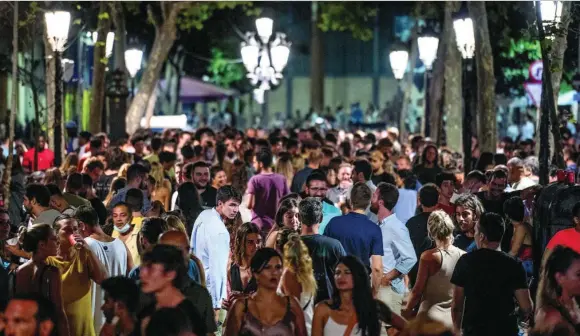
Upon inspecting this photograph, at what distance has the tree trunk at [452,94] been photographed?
33.2 metres

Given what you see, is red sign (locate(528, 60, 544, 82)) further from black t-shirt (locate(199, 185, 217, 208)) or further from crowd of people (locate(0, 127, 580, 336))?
black t-shirt (locate(199, 185, 217, 208))

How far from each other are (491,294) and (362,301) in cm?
152

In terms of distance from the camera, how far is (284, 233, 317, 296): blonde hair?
10016 millimetres

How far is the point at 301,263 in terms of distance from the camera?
1009 cm

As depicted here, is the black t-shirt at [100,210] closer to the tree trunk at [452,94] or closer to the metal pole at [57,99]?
the metal pole at [57,99]

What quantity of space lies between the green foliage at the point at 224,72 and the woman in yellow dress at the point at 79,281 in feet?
192

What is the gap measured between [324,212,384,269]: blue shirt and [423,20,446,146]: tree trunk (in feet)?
73.6

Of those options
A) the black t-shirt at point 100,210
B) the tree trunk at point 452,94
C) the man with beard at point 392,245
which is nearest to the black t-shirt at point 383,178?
the black t-shirt at point 100,210

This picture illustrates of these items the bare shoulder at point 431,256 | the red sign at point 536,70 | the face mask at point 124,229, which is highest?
the red sign at point 536,70

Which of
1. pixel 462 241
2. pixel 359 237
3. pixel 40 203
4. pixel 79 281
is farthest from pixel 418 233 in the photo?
pixel 79 281

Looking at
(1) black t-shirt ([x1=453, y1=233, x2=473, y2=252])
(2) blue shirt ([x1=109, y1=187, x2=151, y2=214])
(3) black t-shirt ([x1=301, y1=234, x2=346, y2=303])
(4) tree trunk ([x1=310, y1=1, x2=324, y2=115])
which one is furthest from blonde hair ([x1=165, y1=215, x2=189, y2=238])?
(4) tree trunk ([x1=310, y1=1, x2=324, y2=115])

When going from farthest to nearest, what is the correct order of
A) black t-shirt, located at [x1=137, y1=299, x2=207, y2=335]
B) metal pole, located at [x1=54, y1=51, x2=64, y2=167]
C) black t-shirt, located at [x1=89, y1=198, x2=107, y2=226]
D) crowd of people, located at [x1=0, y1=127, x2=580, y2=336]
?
metal pole, located at [x1=54, y1=51, x2=64, y2=167] < black t-shirt, located at [x1=89, y1=198, x2=107, y2=226] < crowd of people, located at [x1=0, y1=127, x2=580, y2=336] < black t-shirt, located at [x1=137, y1=299, x2=207, y2=335]

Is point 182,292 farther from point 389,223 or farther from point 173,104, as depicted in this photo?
point 173,104

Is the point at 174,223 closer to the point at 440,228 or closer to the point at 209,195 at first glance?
the point at 440,228
